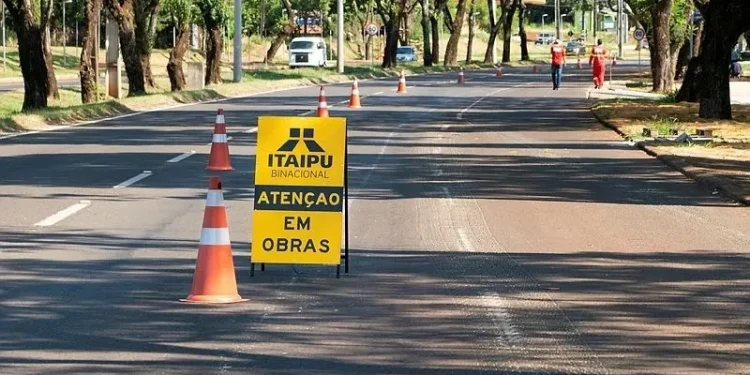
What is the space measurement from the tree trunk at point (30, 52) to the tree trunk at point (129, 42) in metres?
5.95

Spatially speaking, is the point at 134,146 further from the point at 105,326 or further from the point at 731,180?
the point at 105,326

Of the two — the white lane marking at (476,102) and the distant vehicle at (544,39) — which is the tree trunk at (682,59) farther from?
the distant vehicle at (544,39)

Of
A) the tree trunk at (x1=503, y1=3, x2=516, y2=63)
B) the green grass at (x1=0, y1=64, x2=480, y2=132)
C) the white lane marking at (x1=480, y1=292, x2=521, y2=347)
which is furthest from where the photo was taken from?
the tree trunk at (x1=503, y1=3, x2=516, y2=63)

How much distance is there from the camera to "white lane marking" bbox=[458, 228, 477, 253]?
40.4ft

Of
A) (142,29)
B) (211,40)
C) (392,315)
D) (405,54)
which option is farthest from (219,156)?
(405,54)

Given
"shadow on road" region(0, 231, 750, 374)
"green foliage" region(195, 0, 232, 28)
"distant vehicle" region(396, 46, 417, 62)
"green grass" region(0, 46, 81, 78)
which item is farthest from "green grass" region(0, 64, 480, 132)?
"distant vehicle" region(396, 46, 417, 62)

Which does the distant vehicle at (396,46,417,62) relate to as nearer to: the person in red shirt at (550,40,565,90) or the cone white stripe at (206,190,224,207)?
the person in red shirt at (550,40,565,90)

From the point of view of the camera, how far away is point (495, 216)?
1463cm

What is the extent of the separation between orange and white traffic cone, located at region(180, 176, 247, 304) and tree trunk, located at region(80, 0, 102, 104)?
29.9 metres

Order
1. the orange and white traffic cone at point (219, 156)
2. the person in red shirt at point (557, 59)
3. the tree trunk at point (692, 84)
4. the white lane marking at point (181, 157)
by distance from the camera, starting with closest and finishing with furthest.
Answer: the orange and white traffic cone at point (219, 156) → the white lane marking at point (181, 157) → the tree trunk at point (692, 84) → the person in red shirt at point (557, 59)

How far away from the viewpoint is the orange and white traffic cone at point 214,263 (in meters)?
9.59

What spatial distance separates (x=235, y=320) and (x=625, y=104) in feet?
93.3

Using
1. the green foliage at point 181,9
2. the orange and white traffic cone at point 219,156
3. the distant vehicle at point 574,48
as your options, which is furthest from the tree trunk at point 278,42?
the orange and white traffic cone at point 219,156

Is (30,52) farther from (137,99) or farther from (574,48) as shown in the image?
(574,48)
